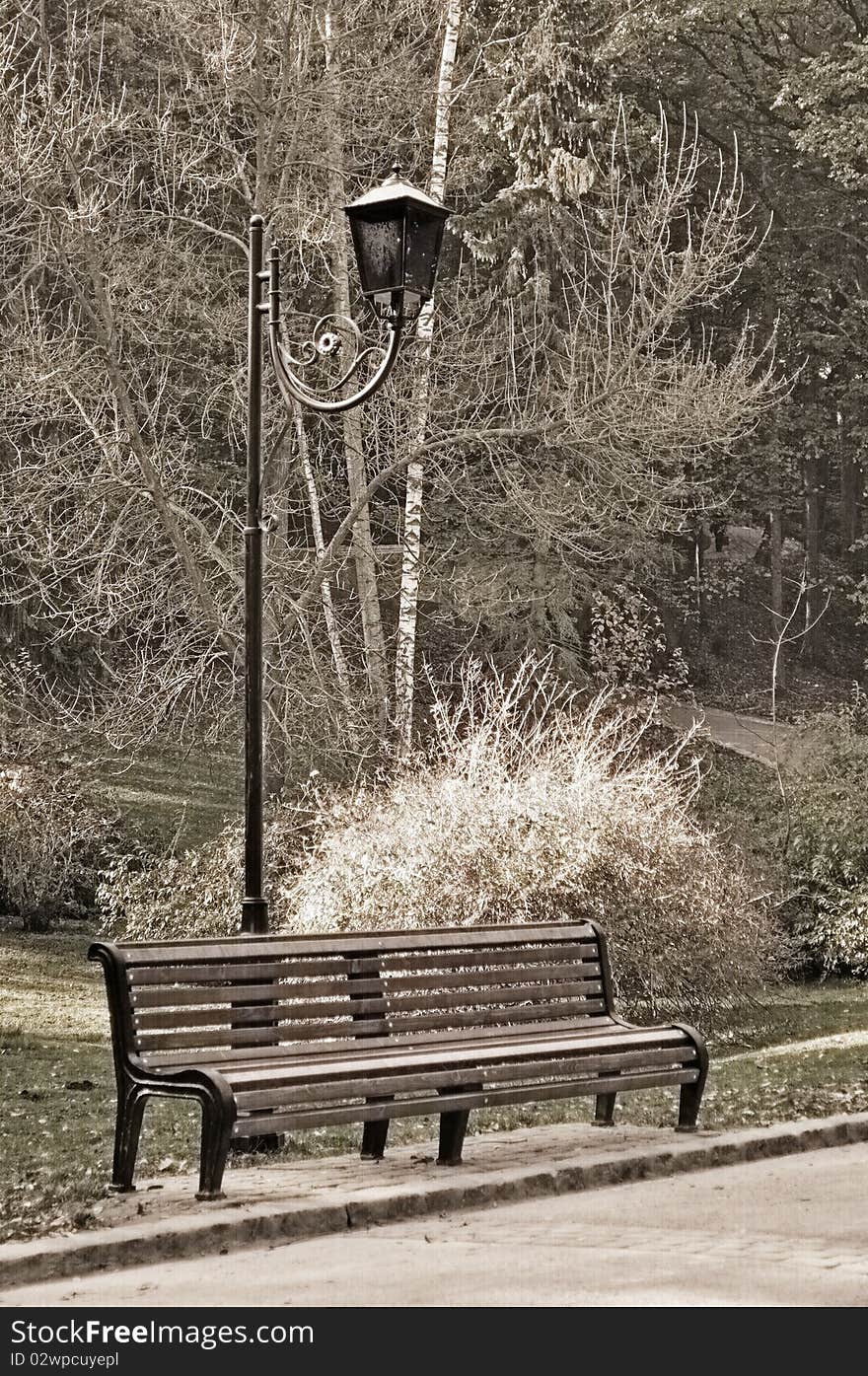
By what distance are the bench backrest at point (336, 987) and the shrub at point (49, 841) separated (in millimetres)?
9998

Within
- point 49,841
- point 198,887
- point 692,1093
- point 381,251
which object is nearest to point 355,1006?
point 692,1093

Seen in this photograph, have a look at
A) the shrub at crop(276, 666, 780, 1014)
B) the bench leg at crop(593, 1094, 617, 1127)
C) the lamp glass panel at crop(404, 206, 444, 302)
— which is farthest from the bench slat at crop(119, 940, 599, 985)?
the shrub at crop(276, 666, 780, 1014)

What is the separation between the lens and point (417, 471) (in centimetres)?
1845

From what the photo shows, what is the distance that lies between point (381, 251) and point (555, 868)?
5.77 metres

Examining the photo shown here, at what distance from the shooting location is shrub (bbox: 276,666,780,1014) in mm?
13812

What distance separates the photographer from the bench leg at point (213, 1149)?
6.69 meters

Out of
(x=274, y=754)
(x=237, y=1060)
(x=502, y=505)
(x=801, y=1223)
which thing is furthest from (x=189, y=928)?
(x=801, y=1223)

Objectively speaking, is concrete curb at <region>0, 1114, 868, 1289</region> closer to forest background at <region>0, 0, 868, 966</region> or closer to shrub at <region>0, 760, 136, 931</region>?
forest background at <region>0, 0, 868, 966</region>

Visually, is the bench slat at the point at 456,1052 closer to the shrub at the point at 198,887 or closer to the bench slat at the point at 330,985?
the bench slat at the point at 330,985

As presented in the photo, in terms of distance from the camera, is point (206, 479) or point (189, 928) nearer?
point (189, 928)

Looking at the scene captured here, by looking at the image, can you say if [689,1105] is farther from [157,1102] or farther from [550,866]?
[550,866]

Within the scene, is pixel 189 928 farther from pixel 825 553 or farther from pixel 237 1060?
pixel 825 553

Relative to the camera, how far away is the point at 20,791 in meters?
18.6

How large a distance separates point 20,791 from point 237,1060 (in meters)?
11.7
